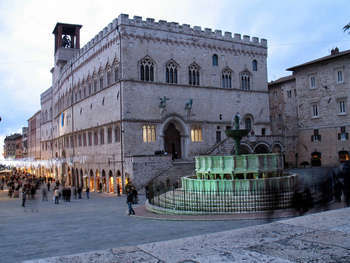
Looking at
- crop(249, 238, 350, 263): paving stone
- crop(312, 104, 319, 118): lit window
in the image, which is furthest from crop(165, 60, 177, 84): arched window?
crop(249, 238, 350, 263): paving stone

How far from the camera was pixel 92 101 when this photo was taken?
40.5 m

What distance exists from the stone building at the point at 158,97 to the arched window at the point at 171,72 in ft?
0.34

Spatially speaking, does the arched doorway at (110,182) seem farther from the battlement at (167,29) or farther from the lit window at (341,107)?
the lit window at (341,107)

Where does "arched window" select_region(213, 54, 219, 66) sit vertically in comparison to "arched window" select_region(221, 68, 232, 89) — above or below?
above

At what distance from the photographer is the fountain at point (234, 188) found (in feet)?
52.1

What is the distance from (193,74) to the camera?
124 feet

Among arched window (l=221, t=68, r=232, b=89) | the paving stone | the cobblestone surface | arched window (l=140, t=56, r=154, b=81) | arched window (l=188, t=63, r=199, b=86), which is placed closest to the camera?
the paving stone

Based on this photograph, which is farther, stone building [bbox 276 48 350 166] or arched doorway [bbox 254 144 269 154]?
arched doorway [bbox 254 144 269 154]

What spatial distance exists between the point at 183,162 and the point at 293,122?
1994 cm

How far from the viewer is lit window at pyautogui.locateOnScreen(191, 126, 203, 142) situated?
121 ft

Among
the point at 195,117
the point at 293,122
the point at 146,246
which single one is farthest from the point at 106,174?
the point at 146,246

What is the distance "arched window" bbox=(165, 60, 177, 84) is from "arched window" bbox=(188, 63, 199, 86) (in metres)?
1.87

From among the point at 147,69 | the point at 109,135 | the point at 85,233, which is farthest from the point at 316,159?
the point at 85,233

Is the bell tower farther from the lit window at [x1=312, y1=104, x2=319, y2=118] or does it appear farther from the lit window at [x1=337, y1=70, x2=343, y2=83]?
the lit window at [x1=337, y1=70, x2=343, y2=83]
